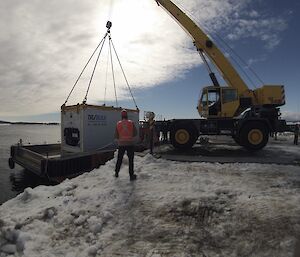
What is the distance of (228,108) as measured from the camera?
17062mm

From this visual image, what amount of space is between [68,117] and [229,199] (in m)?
11.5

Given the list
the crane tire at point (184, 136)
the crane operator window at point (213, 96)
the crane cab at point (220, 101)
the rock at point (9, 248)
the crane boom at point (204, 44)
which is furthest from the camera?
the crane boom at point (204, 44)

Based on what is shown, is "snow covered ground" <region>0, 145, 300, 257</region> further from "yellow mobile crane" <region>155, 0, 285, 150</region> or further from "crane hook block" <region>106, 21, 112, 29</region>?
"crane hook block" <region>106, 21, 112, 29</region>

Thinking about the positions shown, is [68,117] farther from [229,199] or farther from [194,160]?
[229,199]

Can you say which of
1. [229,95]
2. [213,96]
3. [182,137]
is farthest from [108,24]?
[229,95]

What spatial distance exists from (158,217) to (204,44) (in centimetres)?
1386

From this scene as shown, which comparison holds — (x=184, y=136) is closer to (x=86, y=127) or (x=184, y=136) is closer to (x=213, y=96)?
(x=213, y=96)

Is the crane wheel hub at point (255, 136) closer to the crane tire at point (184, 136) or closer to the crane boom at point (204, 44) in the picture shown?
the crane tire at point (184, 136)

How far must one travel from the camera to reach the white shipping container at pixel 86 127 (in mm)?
15953

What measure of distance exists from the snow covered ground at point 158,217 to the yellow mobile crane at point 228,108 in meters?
6.45

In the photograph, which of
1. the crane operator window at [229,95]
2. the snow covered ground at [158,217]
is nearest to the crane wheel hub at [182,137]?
the crane operator window at [229,95]

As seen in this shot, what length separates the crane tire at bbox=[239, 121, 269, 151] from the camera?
15586mm

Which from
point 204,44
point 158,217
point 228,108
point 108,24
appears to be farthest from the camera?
point 204,44

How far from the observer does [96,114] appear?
16.6m
